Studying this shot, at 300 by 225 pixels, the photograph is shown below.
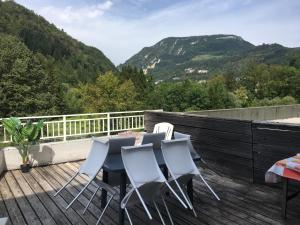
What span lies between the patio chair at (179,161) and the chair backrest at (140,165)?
260 mm

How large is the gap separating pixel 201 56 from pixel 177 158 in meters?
81.5

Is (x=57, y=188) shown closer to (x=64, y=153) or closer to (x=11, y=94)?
(x=64, y=153)

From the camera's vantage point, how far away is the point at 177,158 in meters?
3.63

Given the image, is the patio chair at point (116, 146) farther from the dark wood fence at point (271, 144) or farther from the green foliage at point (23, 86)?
the green foliage at point (23, 86)

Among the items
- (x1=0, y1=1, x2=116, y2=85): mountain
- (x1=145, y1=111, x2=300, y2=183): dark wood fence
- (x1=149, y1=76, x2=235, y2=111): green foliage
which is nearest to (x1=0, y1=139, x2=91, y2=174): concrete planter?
(x1=145, y1=111, x2=300, y2=183): dark wood fence

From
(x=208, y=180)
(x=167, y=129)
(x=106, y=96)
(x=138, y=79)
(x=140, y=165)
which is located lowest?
(x=208, y=180)

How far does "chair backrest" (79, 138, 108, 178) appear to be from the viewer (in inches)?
137

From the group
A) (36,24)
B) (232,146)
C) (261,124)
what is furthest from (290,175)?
(36,24)

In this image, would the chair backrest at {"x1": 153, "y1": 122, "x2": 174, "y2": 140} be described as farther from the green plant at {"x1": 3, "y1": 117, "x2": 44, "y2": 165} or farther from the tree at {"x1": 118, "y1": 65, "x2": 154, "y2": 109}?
the tree at {"x1": 118, "y1": 65, "x2": 154, "y2": 109}

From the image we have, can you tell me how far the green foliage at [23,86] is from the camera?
28.2m

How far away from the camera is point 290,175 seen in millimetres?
3307

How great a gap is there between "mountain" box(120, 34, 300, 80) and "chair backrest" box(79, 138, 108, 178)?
44.2 meters

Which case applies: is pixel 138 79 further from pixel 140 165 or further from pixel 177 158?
pixel 140 165

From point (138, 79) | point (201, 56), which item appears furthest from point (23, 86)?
point (201, 56)
